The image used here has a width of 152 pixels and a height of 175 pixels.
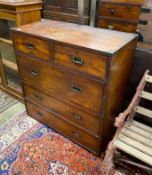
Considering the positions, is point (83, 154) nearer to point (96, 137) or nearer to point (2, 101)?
point (96, 137)

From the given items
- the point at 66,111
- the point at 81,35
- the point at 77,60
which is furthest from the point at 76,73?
the point at 66,111

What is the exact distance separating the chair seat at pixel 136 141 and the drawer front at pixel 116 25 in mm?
769

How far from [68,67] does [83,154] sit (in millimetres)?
804

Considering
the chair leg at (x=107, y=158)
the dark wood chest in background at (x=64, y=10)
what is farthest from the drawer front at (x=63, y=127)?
the dark wood chest in background at (x=64, y=10)

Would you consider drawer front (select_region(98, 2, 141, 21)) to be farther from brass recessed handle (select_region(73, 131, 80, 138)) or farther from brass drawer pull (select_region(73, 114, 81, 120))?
brass recessed handle (select_region(73, 131, 80, 138))

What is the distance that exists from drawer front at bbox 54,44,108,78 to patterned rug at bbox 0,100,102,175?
79 cm

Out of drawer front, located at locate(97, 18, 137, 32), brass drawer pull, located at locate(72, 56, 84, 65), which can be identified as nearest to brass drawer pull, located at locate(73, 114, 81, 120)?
brass drawer pull, located at locate(72, 56, 84, 65)

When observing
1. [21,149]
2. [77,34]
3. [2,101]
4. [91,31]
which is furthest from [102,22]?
[2,101]

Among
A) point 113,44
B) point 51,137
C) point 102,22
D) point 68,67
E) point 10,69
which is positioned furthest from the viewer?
point 10,69

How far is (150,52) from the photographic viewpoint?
1.39m

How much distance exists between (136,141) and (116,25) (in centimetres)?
94

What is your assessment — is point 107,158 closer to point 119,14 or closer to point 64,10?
point 119,14

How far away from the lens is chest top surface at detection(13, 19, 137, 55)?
1.11 metres

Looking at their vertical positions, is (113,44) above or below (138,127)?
above
